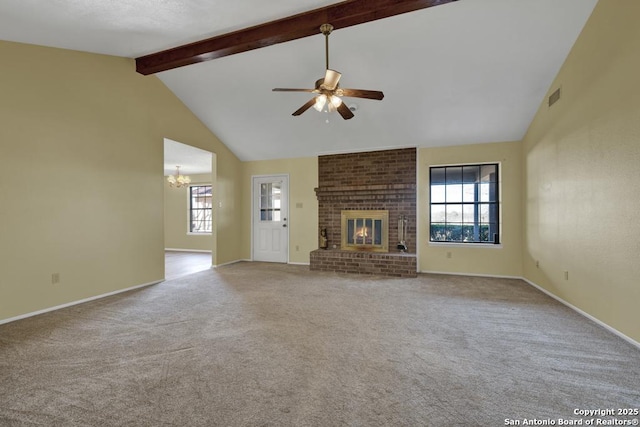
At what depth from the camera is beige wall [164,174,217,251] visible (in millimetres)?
8719

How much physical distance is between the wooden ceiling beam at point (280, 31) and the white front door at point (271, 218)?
3.28 meters

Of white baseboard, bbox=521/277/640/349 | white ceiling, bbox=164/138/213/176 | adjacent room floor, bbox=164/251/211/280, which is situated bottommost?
adjacent room floor, bbox=164/251/211/280

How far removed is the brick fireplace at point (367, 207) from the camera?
18.0 feet

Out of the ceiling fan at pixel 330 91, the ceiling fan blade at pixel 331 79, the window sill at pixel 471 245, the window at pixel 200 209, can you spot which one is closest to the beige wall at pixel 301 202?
the window sill at pixel 471 245

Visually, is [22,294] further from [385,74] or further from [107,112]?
[385,74]

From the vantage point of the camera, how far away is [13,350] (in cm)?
241

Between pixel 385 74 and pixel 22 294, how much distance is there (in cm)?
529

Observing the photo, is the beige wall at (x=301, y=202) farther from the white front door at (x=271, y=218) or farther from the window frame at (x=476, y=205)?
the window frame at (x=476, y=205)

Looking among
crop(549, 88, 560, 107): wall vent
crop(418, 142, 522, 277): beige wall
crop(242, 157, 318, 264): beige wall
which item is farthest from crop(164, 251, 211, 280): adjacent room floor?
crop(549, 88, 560, 107): wall vent

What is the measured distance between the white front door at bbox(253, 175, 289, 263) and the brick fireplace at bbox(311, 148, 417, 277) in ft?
3.14

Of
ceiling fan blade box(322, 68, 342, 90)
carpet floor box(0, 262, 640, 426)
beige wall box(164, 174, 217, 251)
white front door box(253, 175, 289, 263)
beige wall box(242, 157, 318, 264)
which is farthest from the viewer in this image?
beige wall box(164, 174, 217, 251)

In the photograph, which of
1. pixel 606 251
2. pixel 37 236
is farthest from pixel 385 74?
pixel 37 236

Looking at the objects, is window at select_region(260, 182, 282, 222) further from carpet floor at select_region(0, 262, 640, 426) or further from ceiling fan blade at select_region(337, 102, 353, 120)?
ceiling fan blade at select_region(337, 102, 353, 120)

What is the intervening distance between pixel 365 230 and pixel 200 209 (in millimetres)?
5483
